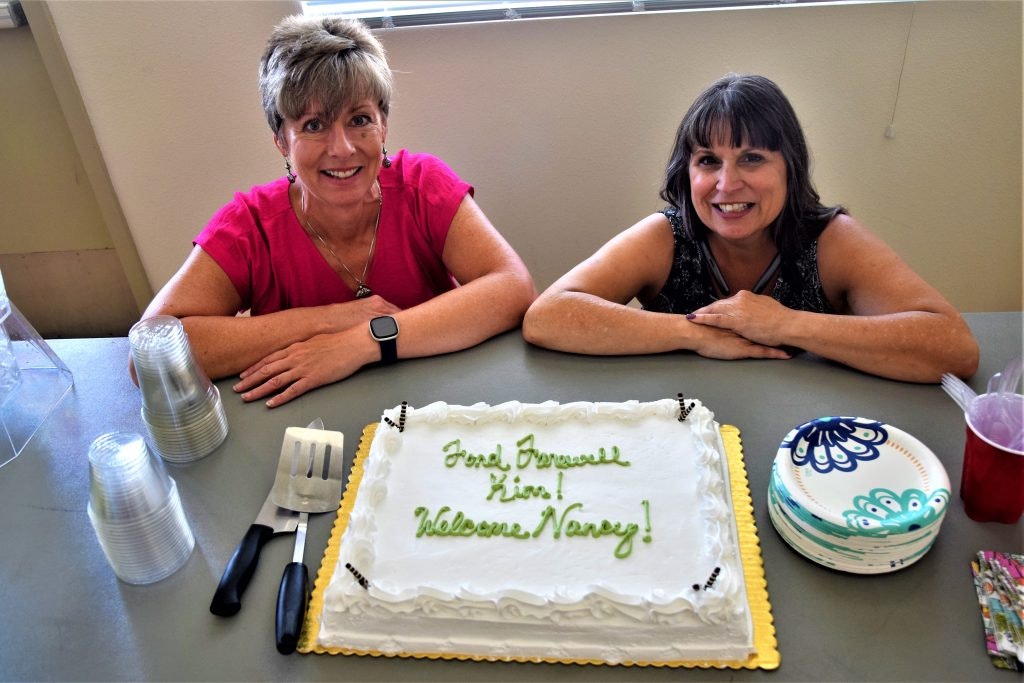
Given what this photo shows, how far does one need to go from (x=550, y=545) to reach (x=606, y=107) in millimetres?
1776

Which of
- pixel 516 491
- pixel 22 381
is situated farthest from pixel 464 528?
pixel 22 381

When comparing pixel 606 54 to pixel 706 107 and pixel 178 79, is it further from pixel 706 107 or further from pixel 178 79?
pixel 178 79

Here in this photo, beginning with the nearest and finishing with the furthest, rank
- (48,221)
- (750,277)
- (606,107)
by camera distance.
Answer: (750,277) < (606,107) < (48,221)

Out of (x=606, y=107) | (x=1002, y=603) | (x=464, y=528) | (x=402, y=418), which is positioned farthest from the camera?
(x=606, y=107)

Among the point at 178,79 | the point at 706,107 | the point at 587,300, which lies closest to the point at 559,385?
the point at 587,300

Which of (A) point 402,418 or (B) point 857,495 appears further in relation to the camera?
(A) point 402,418

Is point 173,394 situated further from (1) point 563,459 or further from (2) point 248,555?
(1) point 563,459

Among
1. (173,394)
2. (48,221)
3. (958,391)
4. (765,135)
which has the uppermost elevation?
(765,135)

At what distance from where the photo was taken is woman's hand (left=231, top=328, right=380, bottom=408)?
142 cm

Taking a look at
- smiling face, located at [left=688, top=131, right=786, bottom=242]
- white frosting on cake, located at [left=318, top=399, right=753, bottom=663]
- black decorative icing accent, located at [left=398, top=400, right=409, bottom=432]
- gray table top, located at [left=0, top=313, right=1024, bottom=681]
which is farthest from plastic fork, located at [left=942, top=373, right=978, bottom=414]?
black decorative icing accent, located at [left=398, top=400, right=409, bottom=432]

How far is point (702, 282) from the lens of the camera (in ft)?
5.67

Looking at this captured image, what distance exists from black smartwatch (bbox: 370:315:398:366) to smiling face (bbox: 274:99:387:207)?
0.33m

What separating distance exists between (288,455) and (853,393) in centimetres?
98

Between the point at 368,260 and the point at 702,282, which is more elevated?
the point at 368,260
